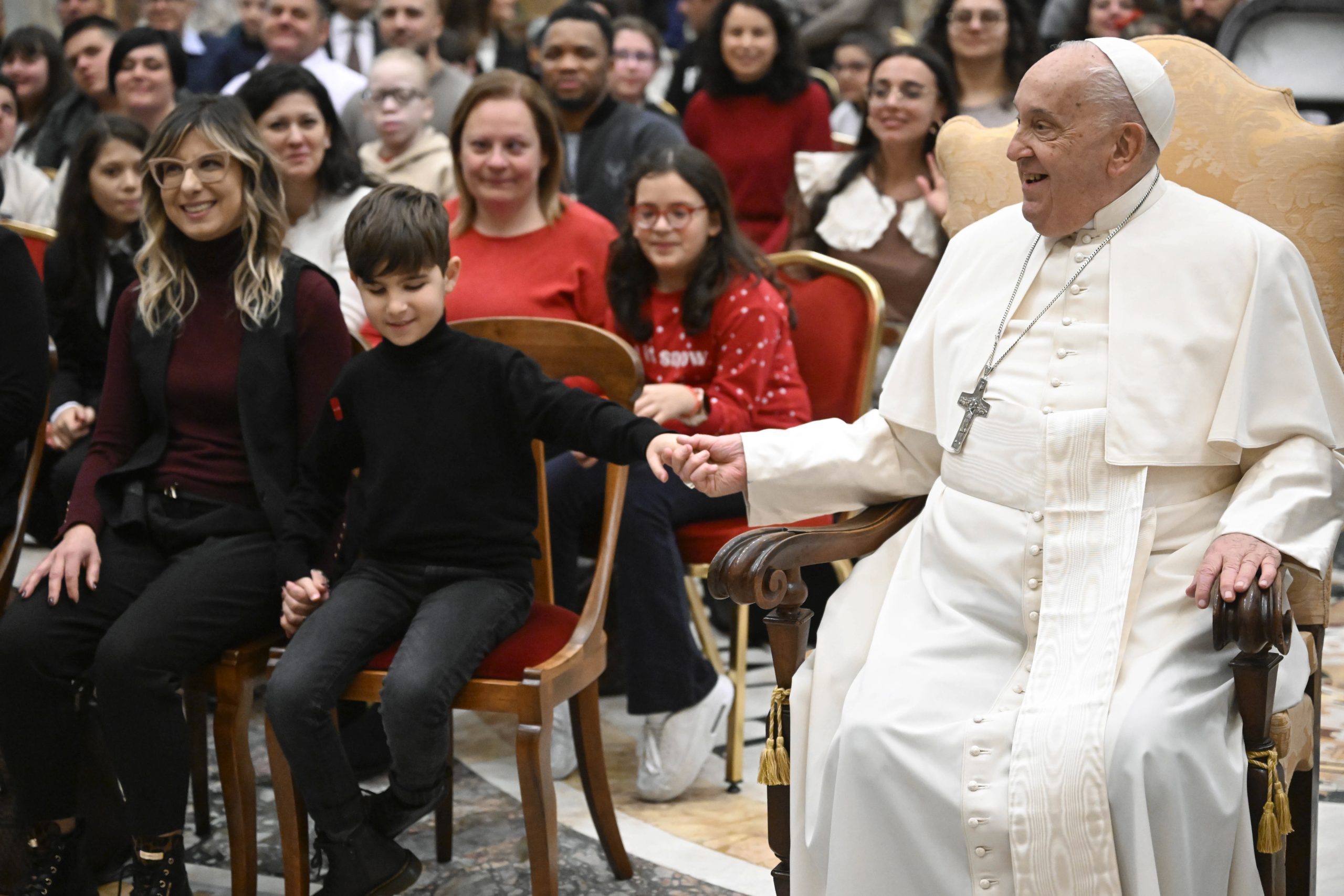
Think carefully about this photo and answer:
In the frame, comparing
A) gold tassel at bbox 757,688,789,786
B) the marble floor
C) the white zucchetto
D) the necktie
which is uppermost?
the necktie

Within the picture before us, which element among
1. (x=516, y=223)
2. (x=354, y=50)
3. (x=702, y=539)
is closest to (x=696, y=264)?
(x=516, y=223)

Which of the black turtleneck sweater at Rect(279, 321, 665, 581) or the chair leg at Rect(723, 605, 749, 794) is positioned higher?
the black turtleneck sweater at Rect(279, 321, 665, 581)

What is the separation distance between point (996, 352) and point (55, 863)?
207 centimetres

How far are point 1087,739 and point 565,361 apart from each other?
4.91 feet

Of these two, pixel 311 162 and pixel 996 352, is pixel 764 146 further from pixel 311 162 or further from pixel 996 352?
pixel 996 352

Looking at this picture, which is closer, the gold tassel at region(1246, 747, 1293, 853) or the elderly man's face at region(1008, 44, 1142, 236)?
the gold tassel at region(1246, 747, 1293, 853)

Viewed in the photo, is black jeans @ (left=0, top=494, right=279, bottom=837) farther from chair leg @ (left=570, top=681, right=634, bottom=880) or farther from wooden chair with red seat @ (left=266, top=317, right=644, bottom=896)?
chair leg @ (left=570, top=681, right=634, bottom=880)

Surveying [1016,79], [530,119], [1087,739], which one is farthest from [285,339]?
[1016,79]

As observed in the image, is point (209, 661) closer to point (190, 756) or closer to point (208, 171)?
point (190, 756)

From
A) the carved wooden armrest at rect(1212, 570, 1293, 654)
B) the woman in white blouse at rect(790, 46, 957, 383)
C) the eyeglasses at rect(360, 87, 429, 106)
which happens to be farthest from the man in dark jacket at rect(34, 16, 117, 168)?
the carved wooden armrest at rect(1212, 570, 1293, 654)

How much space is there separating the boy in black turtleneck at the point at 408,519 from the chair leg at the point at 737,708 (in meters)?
0.82

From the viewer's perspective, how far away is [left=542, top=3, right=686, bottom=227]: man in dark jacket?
4.93 metres

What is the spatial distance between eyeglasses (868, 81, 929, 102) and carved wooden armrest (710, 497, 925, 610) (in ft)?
7.02

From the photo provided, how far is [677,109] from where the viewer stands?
20.4 feet
